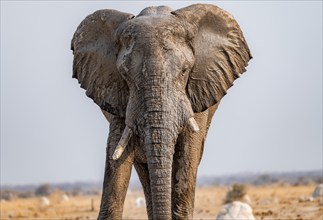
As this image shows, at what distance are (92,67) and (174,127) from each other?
1.70 m

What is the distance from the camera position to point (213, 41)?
464 inches

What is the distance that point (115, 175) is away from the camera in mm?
11359

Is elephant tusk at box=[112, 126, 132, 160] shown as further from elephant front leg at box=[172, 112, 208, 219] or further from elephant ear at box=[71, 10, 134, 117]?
elephant front leg at box=[172, 112, 208, 219]

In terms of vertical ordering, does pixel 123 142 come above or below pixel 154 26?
below

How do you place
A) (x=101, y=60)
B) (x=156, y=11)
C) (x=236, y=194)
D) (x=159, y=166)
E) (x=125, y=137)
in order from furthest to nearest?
(x=236, y=194) < (x=101, y=60) < (x=156, y=11) < (x=125, y=137) < (x=159, y=166)

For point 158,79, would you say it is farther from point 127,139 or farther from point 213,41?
point 213,41

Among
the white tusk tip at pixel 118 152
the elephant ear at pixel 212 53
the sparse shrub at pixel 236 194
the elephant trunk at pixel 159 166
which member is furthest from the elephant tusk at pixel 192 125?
the sparse shrub at pixel 236 194

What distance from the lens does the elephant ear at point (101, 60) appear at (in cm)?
1137

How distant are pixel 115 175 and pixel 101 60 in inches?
49.3

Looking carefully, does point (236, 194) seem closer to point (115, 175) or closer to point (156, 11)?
point (115, 175)

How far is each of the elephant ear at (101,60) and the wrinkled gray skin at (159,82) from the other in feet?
0.03

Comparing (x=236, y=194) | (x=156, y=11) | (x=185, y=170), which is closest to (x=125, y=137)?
(x=185, y=170)

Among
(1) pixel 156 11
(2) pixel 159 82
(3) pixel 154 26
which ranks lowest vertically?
(2) pixel 159 82

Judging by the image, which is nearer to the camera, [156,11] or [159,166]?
[159,166]
